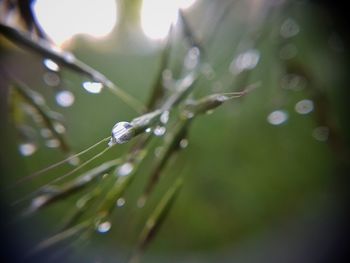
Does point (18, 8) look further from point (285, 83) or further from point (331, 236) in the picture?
point (331, 236)

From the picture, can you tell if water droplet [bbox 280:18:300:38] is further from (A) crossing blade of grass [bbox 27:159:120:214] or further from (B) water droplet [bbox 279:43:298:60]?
(A) crossing blade of grass [bbox 27:159:120:214]

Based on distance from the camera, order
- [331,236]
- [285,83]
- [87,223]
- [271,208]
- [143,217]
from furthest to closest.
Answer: [271,208], [143,217], [331,236], [285,83], [87,223]

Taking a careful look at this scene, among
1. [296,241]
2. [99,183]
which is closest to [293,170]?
[296,241]

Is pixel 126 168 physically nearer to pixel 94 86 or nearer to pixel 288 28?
pixel 94 86

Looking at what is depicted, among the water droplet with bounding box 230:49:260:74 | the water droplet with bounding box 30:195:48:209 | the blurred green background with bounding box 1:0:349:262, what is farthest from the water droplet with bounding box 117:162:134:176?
the blurred green background with bounding box 1:0:349:262

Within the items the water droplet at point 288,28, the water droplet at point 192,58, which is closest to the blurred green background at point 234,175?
the water droplet at point 288,28

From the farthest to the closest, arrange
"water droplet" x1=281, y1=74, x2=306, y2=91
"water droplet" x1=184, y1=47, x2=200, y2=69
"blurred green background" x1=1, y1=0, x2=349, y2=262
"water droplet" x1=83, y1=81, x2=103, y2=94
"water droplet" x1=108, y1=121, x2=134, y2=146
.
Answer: "blurred green background" x1=1, y1=0, x2=349, y2=262
"water droplet" x1=281, y1=74, x2=306, y2=91
"water droplet" x1=184, y1=47, x2=200, y2=69
"water droplet" x1=83, y1=81, x2=103, y2=94
"water droplet" x1=108, y1=121, x2=134, y2=146
